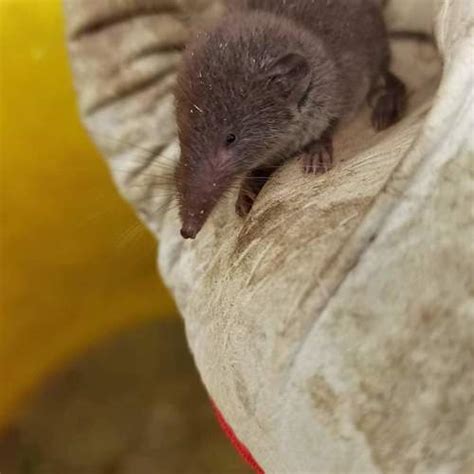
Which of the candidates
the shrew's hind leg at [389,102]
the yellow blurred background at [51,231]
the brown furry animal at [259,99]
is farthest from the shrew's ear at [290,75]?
the yellow blurred background at [51,231]

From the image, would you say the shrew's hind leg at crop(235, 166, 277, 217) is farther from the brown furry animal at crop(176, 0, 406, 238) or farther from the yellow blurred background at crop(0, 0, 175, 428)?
the yellow blurred background at crop(0, 0, 175, 428)

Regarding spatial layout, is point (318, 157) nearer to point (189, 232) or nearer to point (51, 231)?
point (189, 232)

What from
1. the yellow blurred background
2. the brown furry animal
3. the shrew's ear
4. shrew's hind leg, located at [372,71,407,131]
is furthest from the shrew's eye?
the yellow blurred background

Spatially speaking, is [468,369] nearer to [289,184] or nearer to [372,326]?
[372,326]

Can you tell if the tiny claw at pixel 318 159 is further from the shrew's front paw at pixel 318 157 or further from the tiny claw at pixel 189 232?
the tiny claw at pixel 189 232

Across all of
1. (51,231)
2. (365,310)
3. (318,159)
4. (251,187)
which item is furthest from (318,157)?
A: (51,231)

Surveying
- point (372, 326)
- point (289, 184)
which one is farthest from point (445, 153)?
point (289, 184)
